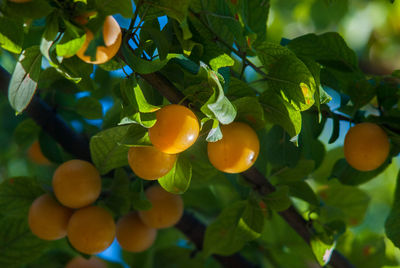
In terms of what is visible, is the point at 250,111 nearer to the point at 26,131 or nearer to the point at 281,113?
the point at 281,113

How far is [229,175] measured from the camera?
1225 millimetres

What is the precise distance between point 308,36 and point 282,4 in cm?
109

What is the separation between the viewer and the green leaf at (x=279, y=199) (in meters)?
1.08

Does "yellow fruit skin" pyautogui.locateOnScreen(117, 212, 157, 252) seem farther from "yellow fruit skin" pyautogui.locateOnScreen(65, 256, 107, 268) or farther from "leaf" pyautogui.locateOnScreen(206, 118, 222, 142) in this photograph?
"leaf" pyautogui.locateOnScreen(206, 118, 222, 142)

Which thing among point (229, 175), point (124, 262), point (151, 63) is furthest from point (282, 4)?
point (151, 63)

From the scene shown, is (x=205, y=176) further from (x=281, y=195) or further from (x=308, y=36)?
(x=308, y=36)

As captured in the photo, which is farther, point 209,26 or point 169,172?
point 169,172

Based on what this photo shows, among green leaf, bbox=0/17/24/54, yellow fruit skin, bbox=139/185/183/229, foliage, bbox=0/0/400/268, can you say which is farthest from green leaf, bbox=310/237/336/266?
green leaf, bbox=0/17/24/54

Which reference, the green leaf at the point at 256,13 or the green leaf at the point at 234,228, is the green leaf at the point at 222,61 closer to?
the green leaf at the point at 256,13

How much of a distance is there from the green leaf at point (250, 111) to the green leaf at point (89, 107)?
1.91 feet

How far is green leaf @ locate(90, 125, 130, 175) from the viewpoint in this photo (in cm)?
107

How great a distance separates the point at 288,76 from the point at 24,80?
1.48ft

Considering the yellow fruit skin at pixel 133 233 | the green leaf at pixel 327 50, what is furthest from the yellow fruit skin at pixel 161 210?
the green leaf at pixel 327 50

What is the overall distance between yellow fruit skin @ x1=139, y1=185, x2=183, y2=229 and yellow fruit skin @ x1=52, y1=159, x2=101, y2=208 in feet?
0.67
